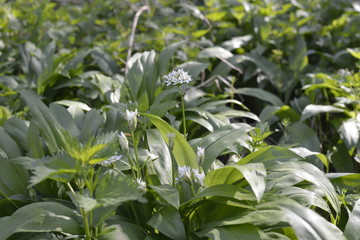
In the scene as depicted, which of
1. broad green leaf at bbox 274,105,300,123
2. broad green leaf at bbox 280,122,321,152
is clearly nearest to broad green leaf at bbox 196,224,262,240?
broad green leaf at bbox 280,122,321,152

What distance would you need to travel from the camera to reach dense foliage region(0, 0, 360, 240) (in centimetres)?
158

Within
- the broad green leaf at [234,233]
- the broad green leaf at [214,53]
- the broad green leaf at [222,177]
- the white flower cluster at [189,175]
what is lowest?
the broad green leaf at [214,53]

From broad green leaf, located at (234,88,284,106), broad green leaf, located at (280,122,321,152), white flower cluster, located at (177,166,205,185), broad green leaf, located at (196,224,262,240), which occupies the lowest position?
broad green leaf, located at (280,122,321,152)

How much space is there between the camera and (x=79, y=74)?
329 cm

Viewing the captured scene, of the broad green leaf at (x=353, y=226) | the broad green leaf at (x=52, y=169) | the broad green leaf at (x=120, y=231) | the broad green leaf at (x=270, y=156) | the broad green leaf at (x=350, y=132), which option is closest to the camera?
the broad green leaf at (x=52, y=169)

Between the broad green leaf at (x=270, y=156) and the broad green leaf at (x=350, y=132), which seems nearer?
the broad green leaf at (x=270, y=156)

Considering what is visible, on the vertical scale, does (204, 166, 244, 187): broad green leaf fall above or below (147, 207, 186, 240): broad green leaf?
above

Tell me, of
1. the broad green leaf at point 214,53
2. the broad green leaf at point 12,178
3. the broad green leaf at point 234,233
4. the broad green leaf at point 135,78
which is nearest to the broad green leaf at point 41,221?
the broad green leaf at point 12,178

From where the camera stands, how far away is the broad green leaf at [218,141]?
1.91 metres

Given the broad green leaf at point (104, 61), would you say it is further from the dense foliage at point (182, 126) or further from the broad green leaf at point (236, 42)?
the broad green leaf at point (236, 42)

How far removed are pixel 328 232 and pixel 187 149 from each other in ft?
A: 2.09

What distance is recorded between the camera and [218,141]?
2008mm

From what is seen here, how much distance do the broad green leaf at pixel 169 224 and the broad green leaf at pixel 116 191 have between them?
0.28 meters

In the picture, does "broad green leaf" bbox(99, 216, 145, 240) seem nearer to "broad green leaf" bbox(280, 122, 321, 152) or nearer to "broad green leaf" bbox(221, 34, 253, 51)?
"broad green leaf" bbox(280, 122, 321, 152)
